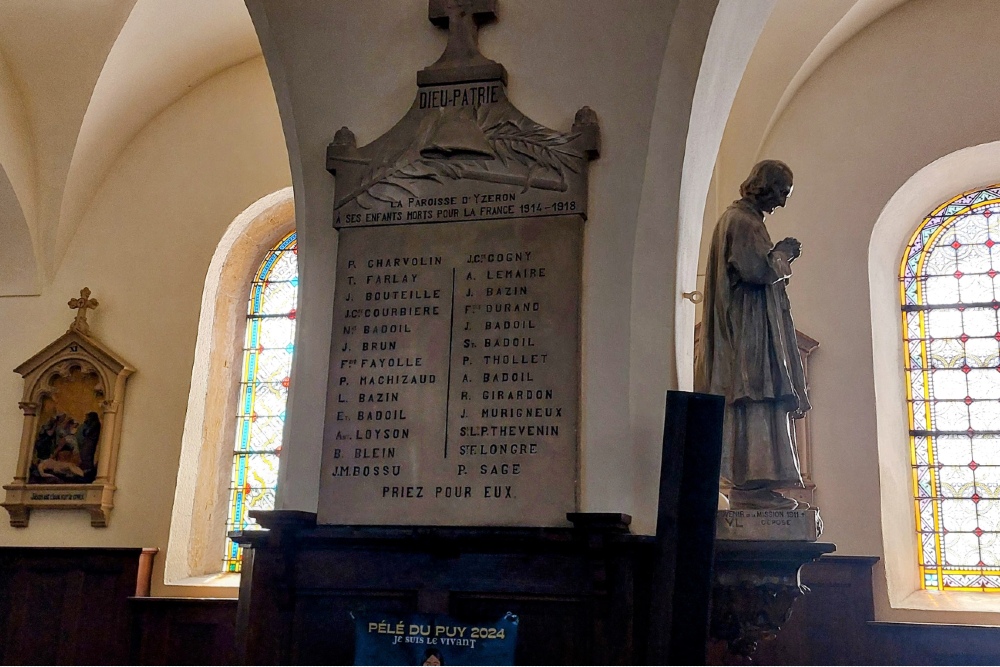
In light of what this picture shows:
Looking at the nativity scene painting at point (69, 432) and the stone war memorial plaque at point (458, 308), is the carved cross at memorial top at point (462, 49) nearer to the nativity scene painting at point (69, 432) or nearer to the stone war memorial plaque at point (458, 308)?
the stone war memorial plaque at point (458, 308)

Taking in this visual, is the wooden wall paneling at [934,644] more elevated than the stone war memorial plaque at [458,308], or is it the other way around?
the stone war memorial plaque at [458,308]

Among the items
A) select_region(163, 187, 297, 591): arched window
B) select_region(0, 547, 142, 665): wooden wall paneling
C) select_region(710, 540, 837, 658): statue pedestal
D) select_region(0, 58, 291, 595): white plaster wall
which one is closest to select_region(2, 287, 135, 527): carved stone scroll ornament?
select_region(0, 58, 291, 595): white plaster wall

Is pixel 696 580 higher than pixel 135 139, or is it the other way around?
pixel 135 139

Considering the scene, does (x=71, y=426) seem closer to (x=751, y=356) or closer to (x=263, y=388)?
(x=263, y=388)

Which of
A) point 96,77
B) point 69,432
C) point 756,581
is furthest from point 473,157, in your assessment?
point 69,432

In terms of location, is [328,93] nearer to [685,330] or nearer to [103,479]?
[685,330]

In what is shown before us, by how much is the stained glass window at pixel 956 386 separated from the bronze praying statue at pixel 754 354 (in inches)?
156

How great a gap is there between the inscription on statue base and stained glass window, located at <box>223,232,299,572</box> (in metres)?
5.39

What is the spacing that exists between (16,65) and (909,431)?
7583mm

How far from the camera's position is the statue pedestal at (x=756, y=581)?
14.1 feet

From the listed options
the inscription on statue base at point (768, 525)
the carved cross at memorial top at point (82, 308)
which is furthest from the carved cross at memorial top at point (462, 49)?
the carved cross at memorial top at point (82, 308)

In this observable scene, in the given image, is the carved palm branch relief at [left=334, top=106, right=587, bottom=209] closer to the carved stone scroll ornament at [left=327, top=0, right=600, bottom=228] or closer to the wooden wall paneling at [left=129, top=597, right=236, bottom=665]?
the carved stone scroll ornament at [left=327, top=0, right=600, bottom=228]

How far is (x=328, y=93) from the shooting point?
5074mm

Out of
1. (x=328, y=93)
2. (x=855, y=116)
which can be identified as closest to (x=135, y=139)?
(x=328, y=93)
